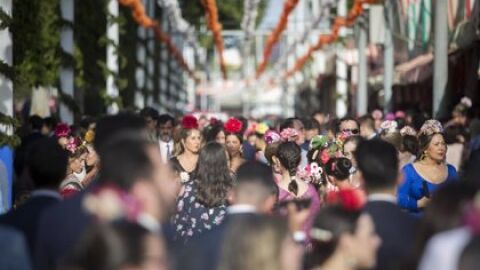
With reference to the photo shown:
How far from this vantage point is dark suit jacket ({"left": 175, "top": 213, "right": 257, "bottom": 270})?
24.8ft

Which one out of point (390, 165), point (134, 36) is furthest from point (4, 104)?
point (134, 36)

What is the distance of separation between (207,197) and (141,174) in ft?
14.6

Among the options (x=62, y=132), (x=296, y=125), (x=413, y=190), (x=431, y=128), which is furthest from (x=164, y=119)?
(x=413, y=190)

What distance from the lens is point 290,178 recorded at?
12.4 m

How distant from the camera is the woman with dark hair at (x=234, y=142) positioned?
50.5 ft

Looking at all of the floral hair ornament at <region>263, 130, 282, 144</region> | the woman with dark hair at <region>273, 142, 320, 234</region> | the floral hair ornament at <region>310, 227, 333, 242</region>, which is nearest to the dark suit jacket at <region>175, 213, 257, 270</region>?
the floral hair ornament at <region>310, 227, 333, 242</region>

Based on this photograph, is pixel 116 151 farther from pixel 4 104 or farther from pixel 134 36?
pixel 134 36

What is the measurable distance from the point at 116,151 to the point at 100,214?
739mm

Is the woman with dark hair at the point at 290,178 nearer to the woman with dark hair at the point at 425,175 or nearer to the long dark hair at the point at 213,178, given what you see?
the long dark hair at the point at 213,178

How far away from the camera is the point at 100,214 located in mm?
A: 6461

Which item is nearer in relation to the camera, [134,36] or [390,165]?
[390,165]

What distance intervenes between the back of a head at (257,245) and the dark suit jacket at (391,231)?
4.69 feet

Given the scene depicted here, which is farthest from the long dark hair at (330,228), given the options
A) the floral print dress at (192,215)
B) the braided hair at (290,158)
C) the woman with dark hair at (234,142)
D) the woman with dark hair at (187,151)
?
the woman with dark hair at (234,142)

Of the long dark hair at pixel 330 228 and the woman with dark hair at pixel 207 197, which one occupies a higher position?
the long dark hair at pixel 330 228
